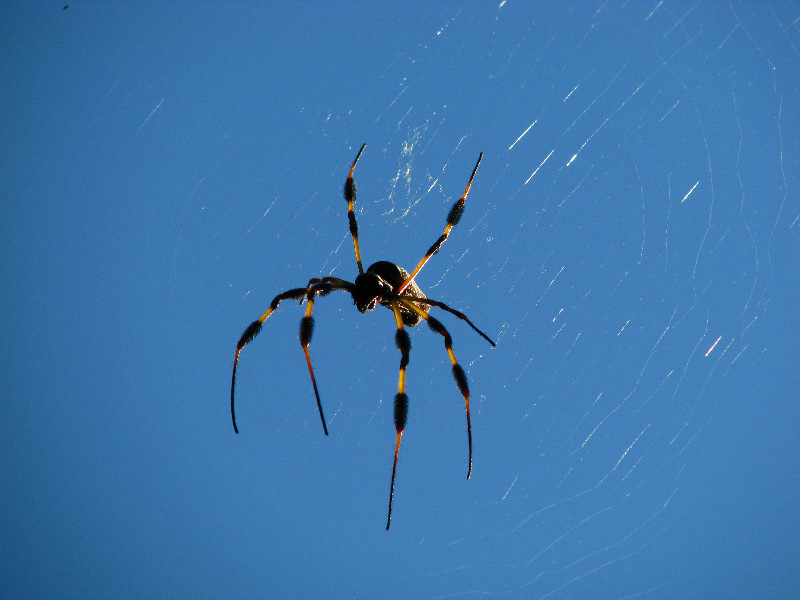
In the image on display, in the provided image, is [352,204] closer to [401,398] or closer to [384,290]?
[384,290]

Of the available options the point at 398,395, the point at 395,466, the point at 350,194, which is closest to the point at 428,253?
the point at 350,194

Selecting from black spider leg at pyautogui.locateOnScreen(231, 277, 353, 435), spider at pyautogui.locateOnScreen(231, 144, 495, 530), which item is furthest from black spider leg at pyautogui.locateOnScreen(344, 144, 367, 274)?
black spider leg at pyautogui.locateOnScreen(231, 277, 353, 435)

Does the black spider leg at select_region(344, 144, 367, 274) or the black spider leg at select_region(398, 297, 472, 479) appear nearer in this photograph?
the black spider leg at select_region(398, 297, 472, 479)

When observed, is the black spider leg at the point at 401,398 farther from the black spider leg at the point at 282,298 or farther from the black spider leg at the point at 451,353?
the black spider leg at the point at 282,298

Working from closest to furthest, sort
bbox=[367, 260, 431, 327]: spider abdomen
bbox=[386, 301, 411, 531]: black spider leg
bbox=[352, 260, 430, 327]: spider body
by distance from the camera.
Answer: bbox=[386, 301, 411, 531]: black spider leg → bbox=[352, 260, 430, 327]: spider body → bbox=[367, 260, 431, 327]: spider abdomen

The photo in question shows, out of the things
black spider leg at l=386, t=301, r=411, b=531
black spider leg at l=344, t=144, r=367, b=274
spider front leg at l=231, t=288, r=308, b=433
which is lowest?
black spider leg at l=386, t=301, r=411, b=531

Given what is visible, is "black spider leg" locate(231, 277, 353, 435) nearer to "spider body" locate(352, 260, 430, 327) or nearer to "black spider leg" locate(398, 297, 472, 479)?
"spider body" locate(352, 260, 430, 327)

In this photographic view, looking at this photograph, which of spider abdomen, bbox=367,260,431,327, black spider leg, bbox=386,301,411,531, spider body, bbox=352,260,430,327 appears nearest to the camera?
black spider leg, bbox=386,301,411,531

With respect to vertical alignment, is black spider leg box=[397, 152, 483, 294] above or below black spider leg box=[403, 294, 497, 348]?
above

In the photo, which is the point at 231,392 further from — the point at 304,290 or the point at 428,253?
the point at 428,253
